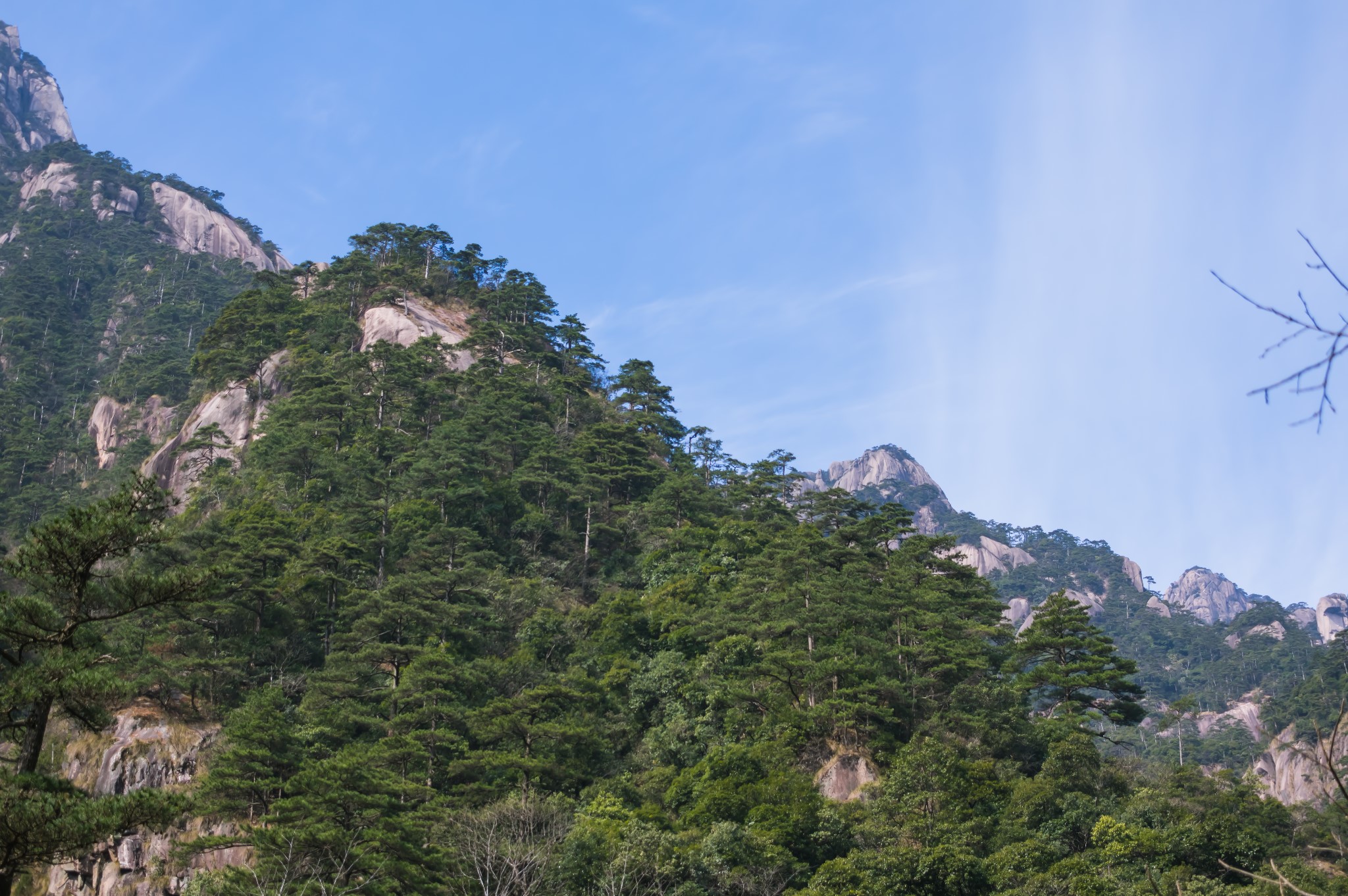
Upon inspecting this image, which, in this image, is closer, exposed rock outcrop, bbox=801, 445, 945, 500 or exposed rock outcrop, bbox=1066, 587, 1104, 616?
exposed rock outcrop, bbox=1066, 587, 1104, 616

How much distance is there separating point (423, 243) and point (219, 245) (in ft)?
Result: 176

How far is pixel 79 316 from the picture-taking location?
8781 cm

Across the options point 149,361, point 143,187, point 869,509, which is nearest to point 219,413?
point 149,361

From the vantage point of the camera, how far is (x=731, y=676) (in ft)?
111

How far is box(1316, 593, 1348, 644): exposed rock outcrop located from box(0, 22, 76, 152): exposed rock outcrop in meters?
172

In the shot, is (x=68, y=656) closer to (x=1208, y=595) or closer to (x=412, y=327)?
(x=412, y=327)

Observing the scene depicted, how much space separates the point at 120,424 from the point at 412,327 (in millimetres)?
23424

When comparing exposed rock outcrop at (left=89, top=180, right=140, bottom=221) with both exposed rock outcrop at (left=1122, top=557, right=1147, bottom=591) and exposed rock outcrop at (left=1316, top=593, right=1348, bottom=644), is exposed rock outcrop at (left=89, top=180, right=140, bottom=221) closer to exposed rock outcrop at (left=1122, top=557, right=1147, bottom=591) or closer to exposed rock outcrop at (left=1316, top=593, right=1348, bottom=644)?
exposed rock outcrop at (left=1122, top=557, right=1147, bottom=591)

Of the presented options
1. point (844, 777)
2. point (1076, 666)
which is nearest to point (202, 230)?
point (844, 777)

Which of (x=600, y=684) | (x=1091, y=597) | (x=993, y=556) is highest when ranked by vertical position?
(x=993, y=556)

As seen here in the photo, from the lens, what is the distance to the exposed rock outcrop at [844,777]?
29.0 m

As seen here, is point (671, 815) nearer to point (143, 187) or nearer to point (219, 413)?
point (219, 413)

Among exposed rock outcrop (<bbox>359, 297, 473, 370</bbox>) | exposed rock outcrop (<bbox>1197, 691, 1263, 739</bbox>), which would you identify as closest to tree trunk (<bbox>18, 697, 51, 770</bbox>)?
exposed rock outcrop (<bbox>359, 297, 473, 370</bbox>)

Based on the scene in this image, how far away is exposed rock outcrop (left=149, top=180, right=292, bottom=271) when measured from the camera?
110 meters
